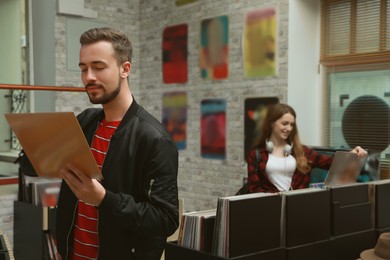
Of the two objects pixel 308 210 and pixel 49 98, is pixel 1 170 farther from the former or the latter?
pixel 308 210

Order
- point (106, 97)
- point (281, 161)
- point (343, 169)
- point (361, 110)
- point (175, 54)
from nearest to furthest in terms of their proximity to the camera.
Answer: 1. point (106, 97)
2. point (343, 169)
3. point (281, 161)
4. point (361, 110)
5. point (175, 54)

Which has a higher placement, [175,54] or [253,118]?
[175,54]

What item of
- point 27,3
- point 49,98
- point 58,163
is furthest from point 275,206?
point 27,3

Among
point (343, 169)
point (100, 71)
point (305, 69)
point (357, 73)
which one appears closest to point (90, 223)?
point (100, 71)

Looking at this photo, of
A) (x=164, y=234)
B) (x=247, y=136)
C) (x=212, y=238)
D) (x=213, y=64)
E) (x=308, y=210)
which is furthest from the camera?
(x=213, y=64)

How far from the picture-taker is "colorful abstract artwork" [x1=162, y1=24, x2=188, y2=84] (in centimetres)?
625

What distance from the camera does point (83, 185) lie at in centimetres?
152

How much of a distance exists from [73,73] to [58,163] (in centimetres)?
510

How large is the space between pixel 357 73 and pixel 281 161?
1.46 metres

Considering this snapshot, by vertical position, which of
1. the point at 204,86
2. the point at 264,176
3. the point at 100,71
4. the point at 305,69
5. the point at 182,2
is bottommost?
the point at 264,176

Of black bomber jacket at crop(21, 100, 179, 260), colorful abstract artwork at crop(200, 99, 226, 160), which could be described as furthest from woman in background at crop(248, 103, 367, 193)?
black bomber jacket at crop(21, 100, 179, 260)

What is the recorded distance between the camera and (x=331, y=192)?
2.97 meters

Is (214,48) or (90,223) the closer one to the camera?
(90,223)

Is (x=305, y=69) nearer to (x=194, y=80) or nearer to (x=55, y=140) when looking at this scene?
(x=194, y=80)
